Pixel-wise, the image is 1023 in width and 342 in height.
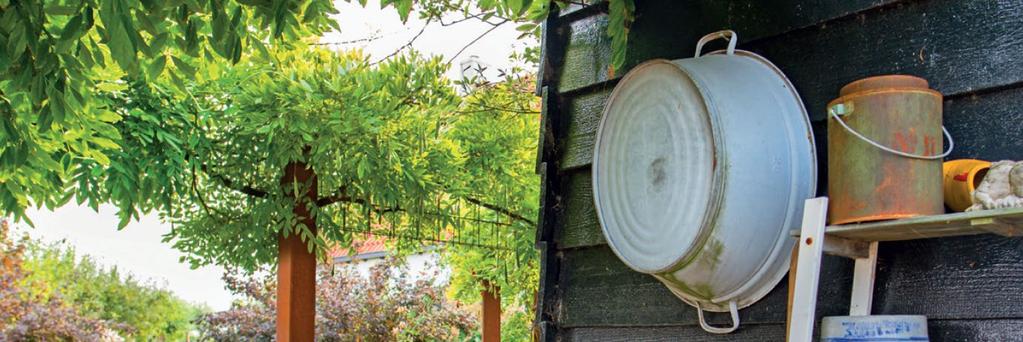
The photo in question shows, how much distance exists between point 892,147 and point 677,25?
590 mm

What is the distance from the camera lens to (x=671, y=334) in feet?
4.83

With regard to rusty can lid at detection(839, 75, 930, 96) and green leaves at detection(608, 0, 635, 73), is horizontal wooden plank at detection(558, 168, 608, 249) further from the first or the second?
rusty can lid at detection(839, 75, 930, 96)

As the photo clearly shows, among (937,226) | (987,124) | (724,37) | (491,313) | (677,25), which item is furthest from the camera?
(491,313)

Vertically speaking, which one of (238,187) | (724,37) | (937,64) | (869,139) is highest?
(238,187)

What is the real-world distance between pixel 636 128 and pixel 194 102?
295cm

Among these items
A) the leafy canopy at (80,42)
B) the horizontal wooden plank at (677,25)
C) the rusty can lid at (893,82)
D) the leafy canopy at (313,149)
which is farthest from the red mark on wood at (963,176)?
the leafy canopy at (313,149)

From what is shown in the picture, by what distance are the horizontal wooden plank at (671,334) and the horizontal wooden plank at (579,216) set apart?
0.50 feet

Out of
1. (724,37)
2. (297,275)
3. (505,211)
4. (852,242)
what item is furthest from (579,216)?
(505,211)

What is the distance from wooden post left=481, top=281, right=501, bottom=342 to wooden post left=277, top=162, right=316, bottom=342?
212 centimetres

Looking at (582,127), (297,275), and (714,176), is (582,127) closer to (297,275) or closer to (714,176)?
(714,176)

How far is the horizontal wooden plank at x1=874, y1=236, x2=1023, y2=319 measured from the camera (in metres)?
1.06

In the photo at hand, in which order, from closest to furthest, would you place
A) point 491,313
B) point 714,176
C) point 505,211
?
point 714,176, point 505,211, point 491,313

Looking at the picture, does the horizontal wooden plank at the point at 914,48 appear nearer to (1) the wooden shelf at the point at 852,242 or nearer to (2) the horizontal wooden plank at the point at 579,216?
(1) the wooden shelf at the point at 852,242

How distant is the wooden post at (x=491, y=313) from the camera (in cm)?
648
